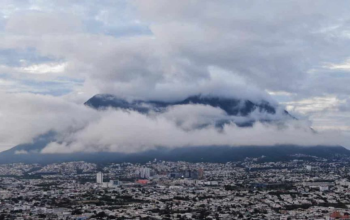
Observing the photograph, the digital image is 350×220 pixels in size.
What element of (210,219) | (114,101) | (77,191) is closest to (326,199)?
→ (210,219)

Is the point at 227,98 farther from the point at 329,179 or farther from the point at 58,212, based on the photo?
the point at 58,212

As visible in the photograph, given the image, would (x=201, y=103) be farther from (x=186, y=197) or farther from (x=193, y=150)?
(x=186, y=197)

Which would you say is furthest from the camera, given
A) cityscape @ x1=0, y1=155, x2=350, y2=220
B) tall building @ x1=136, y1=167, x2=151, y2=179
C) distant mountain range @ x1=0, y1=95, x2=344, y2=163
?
distant mountain range @ x1=0, y1=95, x2=344, y2=163

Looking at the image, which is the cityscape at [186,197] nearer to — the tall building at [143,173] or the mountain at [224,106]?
the tall building at [143,173]

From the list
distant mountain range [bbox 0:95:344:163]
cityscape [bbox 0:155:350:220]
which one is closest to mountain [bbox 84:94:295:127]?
distant mountain range [bbox 0:95:344:163]

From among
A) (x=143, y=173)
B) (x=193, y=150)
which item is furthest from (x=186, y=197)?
(x=193, y=150)

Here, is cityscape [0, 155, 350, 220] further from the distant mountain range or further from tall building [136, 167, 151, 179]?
the distant mountain range
